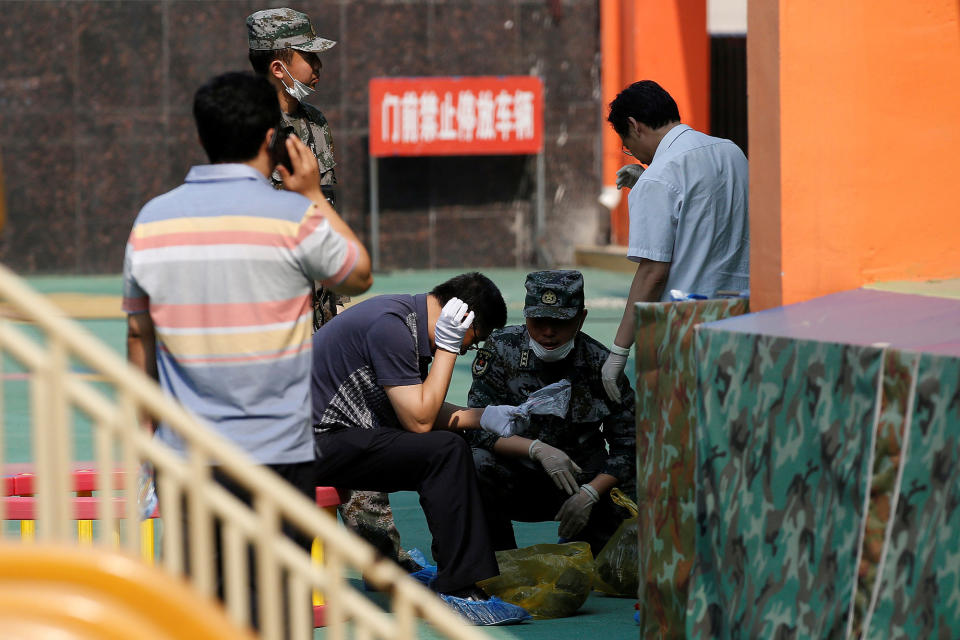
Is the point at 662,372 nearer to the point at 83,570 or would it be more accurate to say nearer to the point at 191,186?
the point at 191,186

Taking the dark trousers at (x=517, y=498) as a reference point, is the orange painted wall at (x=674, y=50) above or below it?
above

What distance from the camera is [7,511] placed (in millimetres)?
4211

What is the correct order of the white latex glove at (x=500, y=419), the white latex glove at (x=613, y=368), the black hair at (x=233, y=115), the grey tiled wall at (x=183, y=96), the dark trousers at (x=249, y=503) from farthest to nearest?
the grey tiled wall at (x=183, y=96) → the white latex glove at (x=500, y=419) → the white latex glove at (x=613, y=368) → the black hair at (x=233, y=115) → the dark trousers at (x=249, y=503)

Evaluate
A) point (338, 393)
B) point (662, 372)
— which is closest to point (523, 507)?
point (338, 393)

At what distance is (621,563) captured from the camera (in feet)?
15.2

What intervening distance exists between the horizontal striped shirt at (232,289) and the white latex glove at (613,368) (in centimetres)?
174

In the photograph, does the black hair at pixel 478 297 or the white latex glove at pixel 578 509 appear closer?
the black hair at pixel 478 297

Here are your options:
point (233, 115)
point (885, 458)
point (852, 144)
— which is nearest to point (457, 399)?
point (852, 144)

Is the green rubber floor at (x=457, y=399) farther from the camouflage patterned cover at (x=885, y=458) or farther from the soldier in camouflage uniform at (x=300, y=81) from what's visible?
the camouflage patterned cover at (x=885, y=458)

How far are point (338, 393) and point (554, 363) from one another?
2.88 ft

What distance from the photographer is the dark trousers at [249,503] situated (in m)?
2.97

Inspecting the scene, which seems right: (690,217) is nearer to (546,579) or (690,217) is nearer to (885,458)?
(546,579)

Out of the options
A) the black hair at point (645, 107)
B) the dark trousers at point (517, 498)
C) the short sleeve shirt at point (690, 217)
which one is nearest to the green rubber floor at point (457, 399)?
the dark trousers at point (517, 498)

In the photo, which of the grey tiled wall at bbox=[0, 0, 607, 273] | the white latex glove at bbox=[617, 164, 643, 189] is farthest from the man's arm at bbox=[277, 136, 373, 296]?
the grey tiled wall at bbox=[0, 0, 607, 273]
